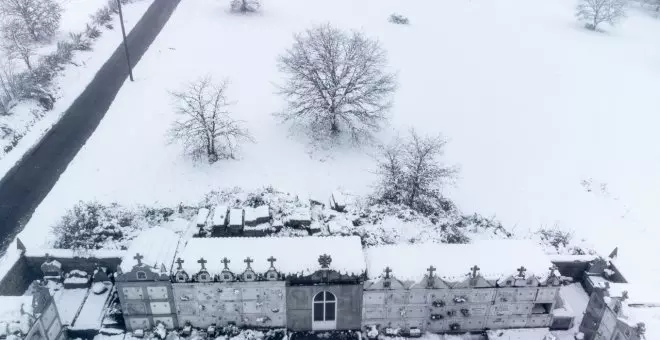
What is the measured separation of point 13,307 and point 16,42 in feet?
130

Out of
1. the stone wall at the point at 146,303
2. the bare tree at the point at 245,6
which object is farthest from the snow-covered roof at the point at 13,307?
the bare tree at the point at 245,6

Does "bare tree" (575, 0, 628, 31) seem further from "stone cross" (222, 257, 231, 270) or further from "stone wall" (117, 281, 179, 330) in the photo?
"stone wall" (117, 281, 179, 330)

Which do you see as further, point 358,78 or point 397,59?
point 397,59

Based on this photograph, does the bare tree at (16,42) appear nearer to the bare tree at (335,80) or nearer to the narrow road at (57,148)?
the narrow road at (57,148)

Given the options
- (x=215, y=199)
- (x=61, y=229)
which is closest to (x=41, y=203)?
(x=61, y=229)

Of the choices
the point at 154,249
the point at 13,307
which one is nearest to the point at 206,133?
the point at 154,249

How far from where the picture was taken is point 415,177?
4456 centimetres

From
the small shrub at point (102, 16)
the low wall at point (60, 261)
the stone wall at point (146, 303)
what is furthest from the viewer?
the small shrub at point (102, 16)

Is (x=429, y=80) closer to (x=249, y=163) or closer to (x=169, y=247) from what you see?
(x=249, y=163)

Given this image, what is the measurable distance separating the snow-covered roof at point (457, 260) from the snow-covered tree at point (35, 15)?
179 feet

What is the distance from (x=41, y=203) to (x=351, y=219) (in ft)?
81.1

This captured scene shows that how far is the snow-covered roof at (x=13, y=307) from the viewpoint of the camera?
30.3 meters

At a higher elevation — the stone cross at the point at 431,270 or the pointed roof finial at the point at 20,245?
the stone cross at the point at 431,270

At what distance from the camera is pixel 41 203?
143ft
